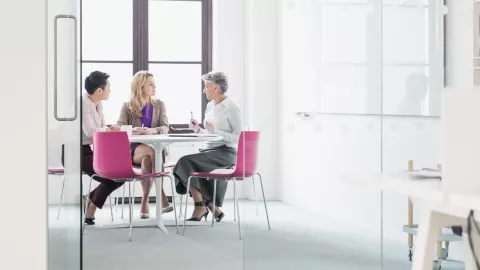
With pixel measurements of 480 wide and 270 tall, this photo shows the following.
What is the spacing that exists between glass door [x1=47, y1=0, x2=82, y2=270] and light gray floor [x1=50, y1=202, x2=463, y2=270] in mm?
13

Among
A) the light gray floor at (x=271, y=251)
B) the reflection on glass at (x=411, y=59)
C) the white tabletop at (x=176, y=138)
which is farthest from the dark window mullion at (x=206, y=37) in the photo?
the reflection on glass at (x=411, y=59)

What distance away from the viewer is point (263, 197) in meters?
3.83

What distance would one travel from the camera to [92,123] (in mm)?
5816

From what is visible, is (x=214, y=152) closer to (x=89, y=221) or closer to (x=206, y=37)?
(x=89, y=221)

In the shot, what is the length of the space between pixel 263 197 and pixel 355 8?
42.9 inches

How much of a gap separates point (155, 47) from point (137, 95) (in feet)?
6.19

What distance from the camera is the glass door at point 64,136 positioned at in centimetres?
289

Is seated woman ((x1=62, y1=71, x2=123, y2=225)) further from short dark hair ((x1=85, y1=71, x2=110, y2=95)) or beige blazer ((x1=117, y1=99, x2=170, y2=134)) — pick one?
beige blazer ((x1=117, y1=99, x2=170, y2=134))

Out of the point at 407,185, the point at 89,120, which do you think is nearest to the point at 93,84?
the point at 89,120

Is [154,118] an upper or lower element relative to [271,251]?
upper

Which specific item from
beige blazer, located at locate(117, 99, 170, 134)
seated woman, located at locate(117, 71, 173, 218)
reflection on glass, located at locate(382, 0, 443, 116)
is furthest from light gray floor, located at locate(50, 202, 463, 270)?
beige blazer, located at locate(117, 99, 170, 134)

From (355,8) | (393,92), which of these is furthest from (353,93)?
(355,8)

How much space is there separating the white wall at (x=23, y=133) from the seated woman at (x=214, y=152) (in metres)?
2.72

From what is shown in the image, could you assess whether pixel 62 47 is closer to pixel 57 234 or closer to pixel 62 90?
pixel 62 90
